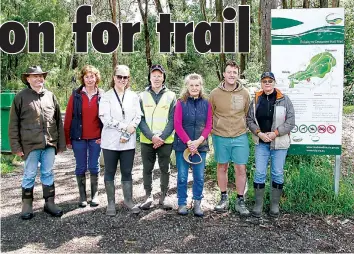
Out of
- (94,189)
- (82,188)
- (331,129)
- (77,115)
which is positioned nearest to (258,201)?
(331,129)

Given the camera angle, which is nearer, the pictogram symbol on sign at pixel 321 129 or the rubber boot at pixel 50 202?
the rubber boot at pixel 50 202

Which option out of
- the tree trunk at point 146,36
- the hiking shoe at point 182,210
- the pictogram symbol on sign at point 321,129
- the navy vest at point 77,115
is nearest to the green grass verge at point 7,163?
the navy vest at point 77,115

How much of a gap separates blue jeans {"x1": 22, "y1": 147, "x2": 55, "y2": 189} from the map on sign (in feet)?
11.6

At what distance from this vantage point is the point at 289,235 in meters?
4.77

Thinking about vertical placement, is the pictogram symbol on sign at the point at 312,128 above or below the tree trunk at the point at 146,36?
below

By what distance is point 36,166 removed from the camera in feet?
17.1

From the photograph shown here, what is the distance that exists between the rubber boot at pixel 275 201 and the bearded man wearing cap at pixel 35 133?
2.83m

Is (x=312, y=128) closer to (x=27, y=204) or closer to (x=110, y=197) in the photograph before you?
(x=110, y=197)

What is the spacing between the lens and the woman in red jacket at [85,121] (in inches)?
211

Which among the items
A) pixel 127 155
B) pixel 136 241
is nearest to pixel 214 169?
pixel 127 155

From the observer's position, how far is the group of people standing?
512cm

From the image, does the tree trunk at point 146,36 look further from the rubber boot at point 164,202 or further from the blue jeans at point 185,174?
the blue jeans at point 185,174

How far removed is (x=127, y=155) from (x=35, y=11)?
16.2 meters

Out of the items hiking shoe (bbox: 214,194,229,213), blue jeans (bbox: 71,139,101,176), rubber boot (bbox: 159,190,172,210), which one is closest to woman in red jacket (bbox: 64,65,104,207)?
blue jeans (bbox: 71,139,101,176)
